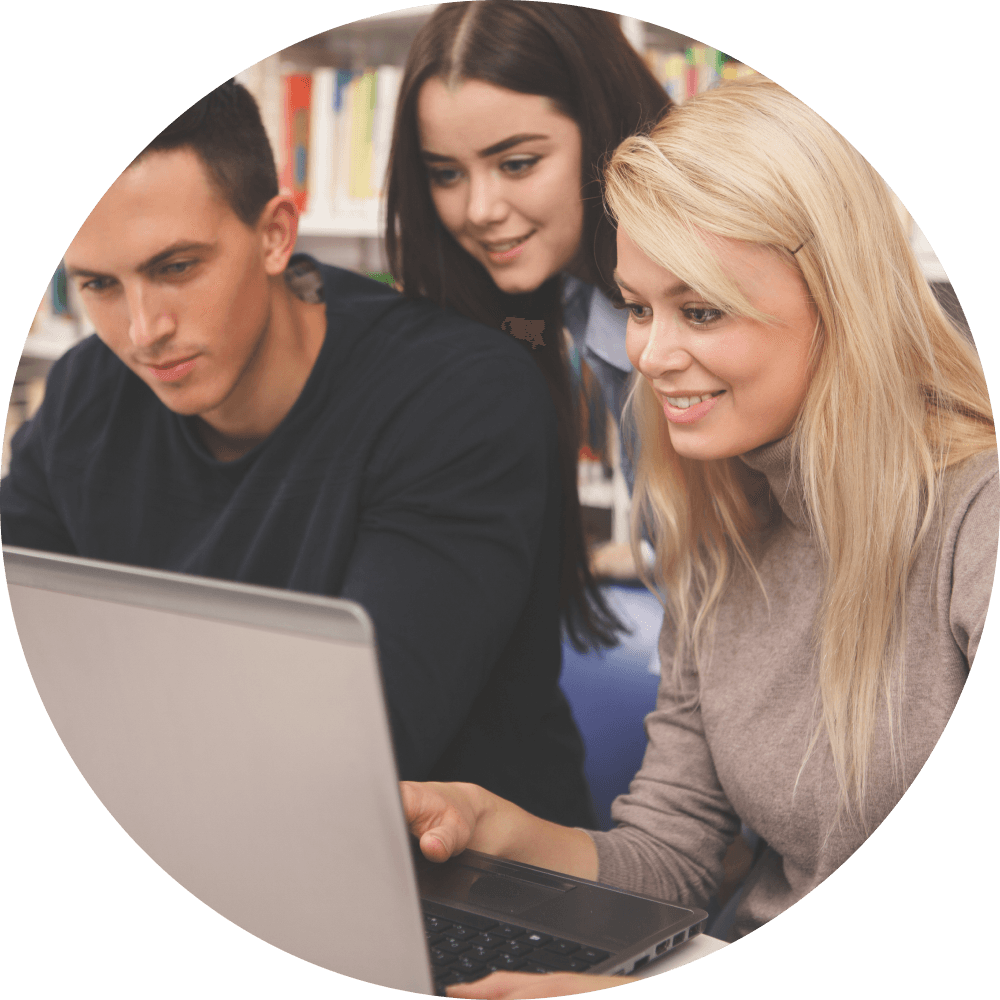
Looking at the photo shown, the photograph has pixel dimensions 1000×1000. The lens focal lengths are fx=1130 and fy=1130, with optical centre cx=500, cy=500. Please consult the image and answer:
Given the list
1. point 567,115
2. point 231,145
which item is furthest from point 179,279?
point 567,115

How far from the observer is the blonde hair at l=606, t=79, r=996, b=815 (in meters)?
1.14

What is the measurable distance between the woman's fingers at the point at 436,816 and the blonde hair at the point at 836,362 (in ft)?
1.26

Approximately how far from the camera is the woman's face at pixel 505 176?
49.2 inches

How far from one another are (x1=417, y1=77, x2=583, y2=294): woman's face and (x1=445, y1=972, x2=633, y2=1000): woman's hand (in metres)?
0.75

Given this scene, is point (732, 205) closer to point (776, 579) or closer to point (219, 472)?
point (776, 579)

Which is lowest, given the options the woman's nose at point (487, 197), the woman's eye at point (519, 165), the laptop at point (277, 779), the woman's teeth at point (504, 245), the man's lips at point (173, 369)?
the laptop at point (277, 779)

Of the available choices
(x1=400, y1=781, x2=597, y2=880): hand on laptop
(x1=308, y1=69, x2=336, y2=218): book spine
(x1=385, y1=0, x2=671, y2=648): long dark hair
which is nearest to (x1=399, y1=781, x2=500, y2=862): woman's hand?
(x1=400, y1=781, x2=597, y2=880): hand on laptop

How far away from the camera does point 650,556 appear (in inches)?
53.1

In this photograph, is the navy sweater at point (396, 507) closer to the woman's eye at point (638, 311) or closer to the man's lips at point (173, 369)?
the man's lips at point (173, 369)

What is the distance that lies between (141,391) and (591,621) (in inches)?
24.0

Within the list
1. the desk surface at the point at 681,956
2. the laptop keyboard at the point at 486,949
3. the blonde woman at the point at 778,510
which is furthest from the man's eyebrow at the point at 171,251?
the desk surface at the point at 681,956

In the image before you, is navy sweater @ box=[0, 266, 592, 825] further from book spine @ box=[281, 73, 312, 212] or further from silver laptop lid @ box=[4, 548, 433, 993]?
silver laptop lid @ box=[4, 548, 433, 993]

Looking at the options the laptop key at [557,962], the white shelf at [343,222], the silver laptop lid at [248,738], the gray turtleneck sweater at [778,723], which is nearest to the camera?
the silver laptop lid at [248,738]

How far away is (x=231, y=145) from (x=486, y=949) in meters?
0.94
